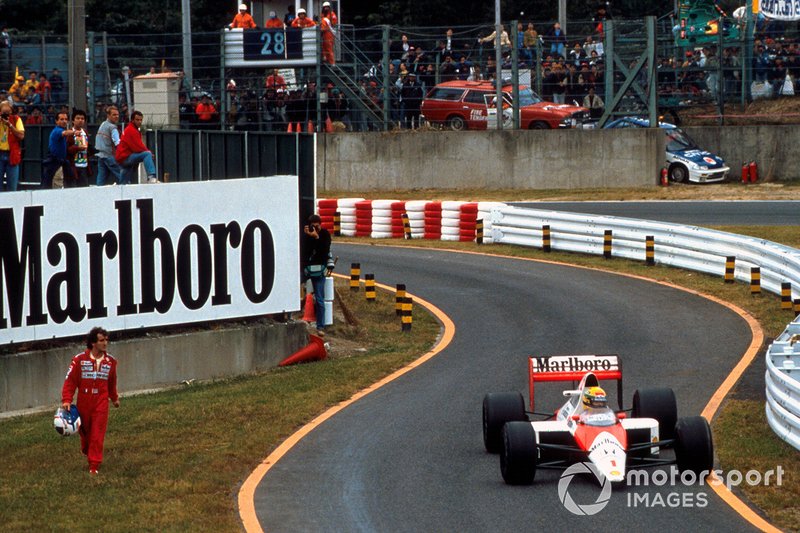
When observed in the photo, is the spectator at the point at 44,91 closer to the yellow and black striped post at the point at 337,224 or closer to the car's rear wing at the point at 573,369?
the yellow and black striped post at the point at 337,224

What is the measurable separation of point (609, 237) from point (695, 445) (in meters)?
15.7

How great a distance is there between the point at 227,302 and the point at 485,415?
21.7ft

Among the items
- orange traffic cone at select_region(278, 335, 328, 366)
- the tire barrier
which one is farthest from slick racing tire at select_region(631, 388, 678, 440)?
the tire barrier

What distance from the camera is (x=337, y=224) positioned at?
105 feet

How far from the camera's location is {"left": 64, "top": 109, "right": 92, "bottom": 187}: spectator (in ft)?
68.3

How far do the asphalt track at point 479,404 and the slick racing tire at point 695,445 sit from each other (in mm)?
299

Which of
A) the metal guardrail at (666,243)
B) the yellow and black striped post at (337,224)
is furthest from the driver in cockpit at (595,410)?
the yellow and black striped post at (337,224)

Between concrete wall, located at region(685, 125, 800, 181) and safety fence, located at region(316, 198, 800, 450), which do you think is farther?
concrete wall, located at region(685, 125, 800, 181)

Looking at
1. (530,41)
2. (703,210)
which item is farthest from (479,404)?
(530,41)

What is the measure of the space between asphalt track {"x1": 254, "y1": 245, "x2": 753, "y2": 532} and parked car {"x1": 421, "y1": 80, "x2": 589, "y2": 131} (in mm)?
12047

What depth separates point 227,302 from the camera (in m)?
18.2

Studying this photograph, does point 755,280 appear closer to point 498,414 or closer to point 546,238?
point 546,238

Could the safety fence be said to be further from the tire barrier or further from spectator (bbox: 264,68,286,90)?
spectator (bbox: 264,68,286,90)

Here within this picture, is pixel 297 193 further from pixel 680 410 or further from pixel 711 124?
pixel 711 124
